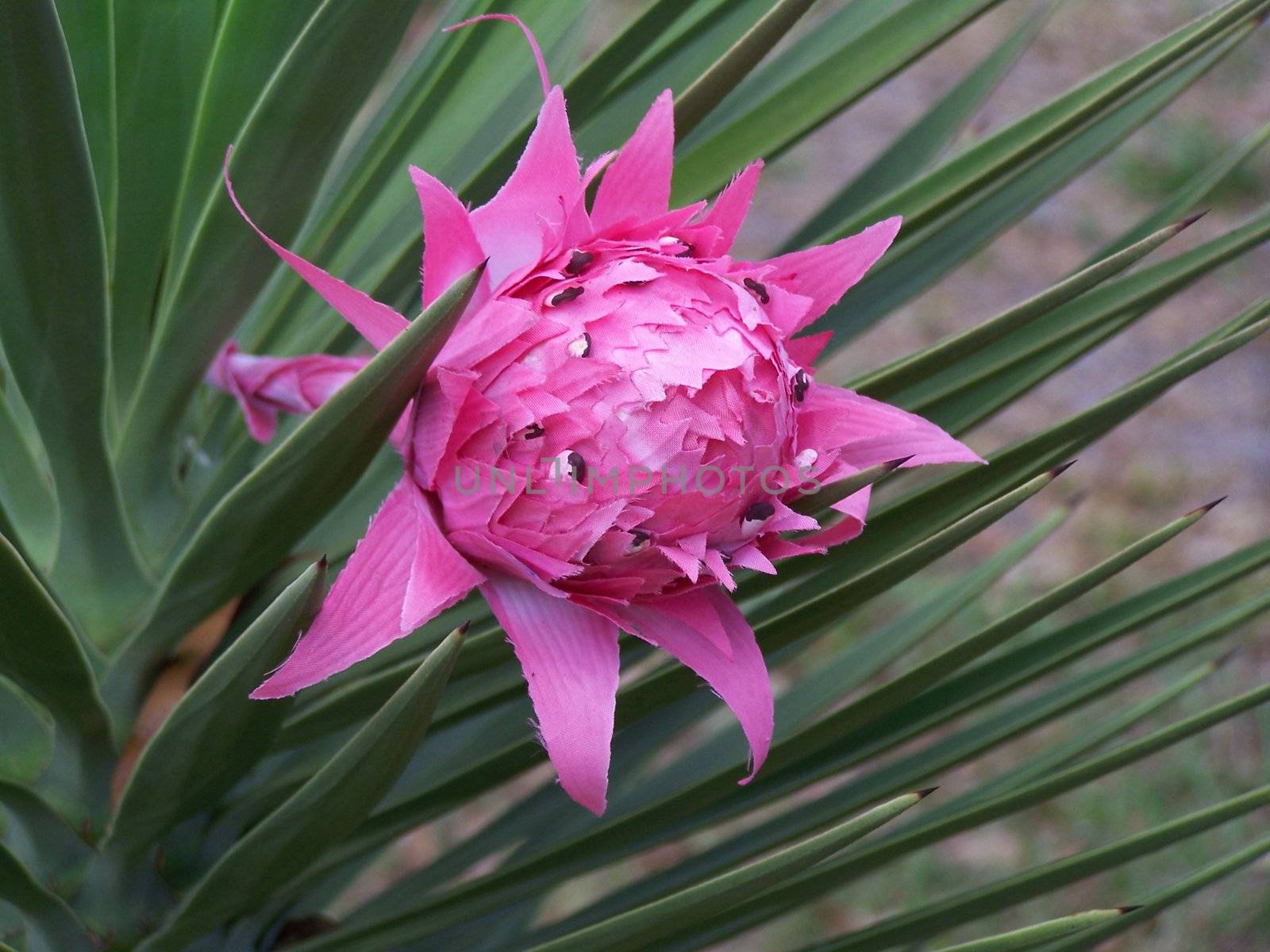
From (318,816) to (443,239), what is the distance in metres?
0.28

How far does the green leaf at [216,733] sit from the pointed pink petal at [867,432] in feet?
0.75

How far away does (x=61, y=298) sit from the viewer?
578 mm

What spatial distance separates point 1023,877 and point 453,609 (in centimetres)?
38

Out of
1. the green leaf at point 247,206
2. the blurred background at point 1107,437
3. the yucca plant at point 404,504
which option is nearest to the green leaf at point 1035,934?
the yucca plant at point 404,504

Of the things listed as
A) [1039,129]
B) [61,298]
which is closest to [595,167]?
[61,298]

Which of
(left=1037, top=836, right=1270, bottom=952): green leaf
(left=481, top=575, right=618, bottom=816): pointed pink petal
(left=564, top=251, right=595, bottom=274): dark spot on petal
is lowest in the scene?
(left=1037, top=836, right=1270, bottom=952): green leaf

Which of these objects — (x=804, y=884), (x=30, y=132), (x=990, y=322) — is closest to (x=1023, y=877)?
(x=804, y=884)

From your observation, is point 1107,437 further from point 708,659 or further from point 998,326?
point 708,659

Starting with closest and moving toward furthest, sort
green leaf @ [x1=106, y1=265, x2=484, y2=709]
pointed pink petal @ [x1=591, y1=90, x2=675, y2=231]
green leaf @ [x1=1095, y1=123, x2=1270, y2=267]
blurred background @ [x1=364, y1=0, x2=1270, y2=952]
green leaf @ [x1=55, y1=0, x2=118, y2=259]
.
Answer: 1. green leaf @ [x1=106, y1=265, x2=484, y2=709]
2. pointed pink petal @ [x1=591, y1=90, x2=675, y2=231]
3. green leaf @ [x1=55, y1=0, x2=118, y2=259]
4. green leaf @ [x1=1095, y1=123, x2=1270, y2=267]
5. blurred background @ [x1=364, y1=0, x2=1270, y2=952]

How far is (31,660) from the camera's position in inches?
23.0

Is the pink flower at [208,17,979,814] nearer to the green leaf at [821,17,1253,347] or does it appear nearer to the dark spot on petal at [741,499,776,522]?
the dark spot on petal at [741,499,776,522]

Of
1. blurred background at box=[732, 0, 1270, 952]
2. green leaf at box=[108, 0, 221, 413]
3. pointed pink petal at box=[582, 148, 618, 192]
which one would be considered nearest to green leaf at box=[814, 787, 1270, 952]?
pointed pink petal at box=[582, 148, 618, 192]

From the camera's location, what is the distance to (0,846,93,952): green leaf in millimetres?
646

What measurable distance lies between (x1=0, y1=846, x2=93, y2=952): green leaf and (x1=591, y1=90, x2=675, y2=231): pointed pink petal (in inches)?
17.4
